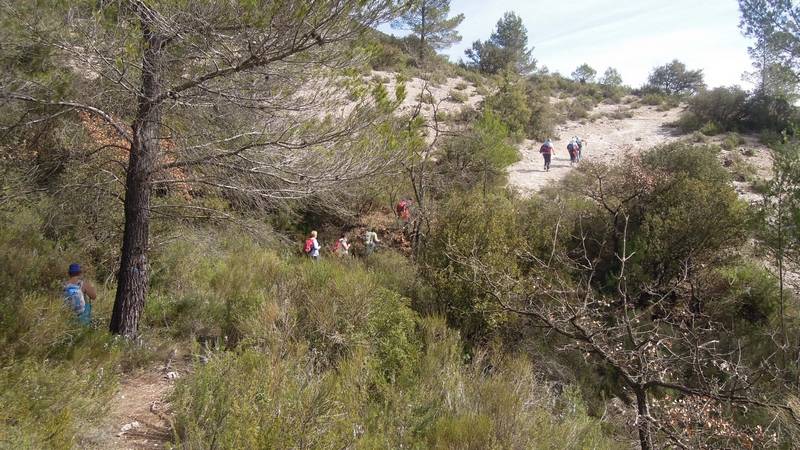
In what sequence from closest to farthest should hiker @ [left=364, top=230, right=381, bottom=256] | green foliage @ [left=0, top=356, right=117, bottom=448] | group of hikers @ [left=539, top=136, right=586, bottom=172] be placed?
green foliage @ [left=0, top=356, right=117, bottom=448] < hiker @ [left=364, top=230, right=381, bottom=256] < group of hikers @ [left=539, top=136, right=586, bottom=172]

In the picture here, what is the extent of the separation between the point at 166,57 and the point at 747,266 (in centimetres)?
1280

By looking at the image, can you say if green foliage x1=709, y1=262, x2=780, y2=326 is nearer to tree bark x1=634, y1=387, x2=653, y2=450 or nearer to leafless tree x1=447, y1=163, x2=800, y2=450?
leafless tree x1=447, y1=163, x2=800, y2=450

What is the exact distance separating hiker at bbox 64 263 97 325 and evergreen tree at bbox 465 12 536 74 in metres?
36.8

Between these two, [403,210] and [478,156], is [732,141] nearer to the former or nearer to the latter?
[478,156]

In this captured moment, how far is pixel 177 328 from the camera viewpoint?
6.36m

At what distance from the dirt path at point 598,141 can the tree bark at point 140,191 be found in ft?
47.2

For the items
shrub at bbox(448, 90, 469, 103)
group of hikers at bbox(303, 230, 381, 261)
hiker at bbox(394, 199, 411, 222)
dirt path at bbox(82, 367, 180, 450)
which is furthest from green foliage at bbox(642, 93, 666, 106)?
dirt path at bbox(82, 367, 180, 450)

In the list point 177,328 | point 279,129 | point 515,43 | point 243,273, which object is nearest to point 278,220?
point 243,273

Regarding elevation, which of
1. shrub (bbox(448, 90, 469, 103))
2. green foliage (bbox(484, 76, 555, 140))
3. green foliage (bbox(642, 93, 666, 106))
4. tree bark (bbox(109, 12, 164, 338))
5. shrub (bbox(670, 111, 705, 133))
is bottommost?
tree bark (bbox(109, 12, 164, 338))

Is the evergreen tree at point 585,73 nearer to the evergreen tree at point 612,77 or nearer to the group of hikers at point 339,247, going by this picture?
the evergreen tree at point 612,77

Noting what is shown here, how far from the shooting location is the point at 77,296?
18.6ft

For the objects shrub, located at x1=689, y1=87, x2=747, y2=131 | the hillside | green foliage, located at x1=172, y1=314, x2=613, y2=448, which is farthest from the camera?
shrub, located at x1=689, y1=87, x2=747, y2=131

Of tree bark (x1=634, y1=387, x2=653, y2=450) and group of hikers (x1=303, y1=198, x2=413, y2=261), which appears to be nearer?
tree bark (x1=634, y1=387, x2=653, y2=450)

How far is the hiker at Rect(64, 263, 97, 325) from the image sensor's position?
18.2 ft
